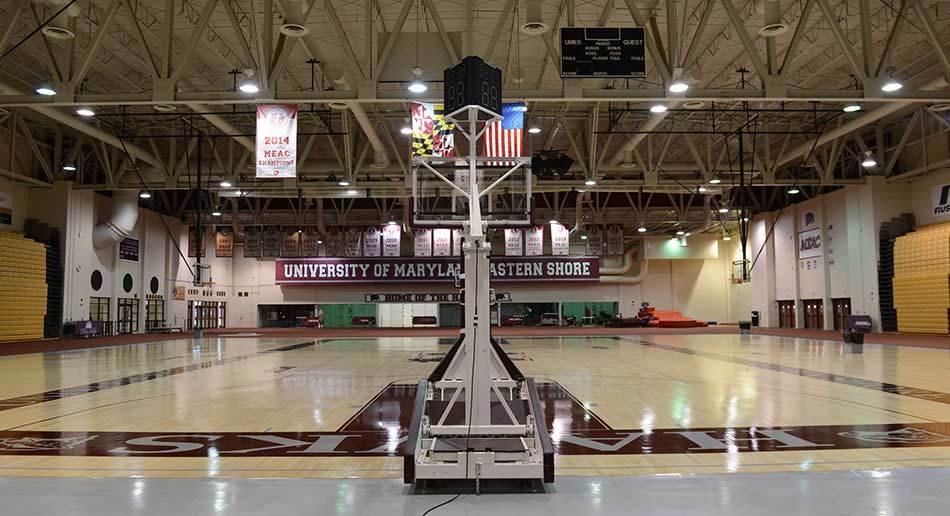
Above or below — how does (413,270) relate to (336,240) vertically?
below

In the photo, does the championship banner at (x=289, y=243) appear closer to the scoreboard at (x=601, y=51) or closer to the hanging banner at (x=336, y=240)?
the hanging banner at (x=336, y=240)

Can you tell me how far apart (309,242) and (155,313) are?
27.9 ft

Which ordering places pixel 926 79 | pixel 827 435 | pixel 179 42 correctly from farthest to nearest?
pixel 926 79
pixel 179 42
pixel 827 435

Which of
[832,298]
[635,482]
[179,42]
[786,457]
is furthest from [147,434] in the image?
[832,298]

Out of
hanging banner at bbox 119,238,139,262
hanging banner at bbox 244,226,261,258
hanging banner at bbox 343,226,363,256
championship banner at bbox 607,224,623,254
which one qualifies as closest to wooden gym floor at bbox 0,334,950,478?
hanging banner at bbox 119,238,139,262

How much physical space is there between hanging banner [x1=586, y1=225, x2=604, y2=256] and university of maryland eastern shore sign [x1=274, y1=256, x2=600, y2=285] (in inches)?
107

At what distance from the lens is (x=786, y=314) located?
3105 cm

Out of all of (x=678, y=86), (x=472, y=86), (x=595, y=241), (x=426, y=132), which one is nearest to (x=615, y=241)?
(x=595, y=241)

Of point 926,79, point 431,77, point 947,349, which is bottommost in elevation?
point 947,349

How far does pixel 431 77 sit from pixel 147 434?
25.3ft

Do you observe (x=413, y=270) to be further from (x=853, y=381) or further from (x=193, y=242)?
(x=853, y=381)

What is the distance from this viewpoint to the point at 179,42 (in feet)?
55.1

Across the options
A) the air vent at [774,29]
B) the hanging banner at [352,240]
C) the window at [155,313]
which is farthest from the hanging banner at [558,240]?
the window at [155,313]

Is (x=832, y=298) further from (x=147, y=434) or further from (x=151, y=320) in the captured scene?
(x=151, y=320)
